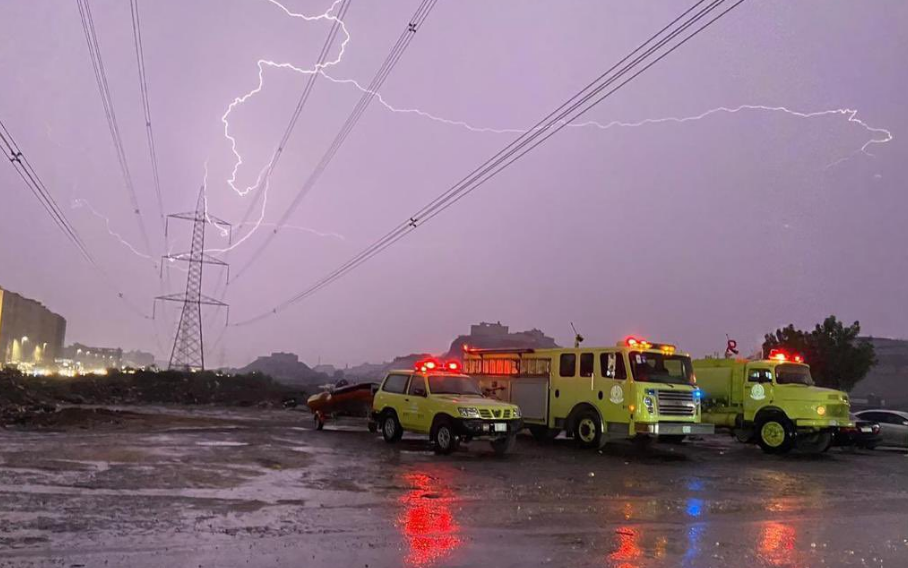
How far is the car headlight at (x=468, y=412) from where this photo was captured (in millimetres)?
16562

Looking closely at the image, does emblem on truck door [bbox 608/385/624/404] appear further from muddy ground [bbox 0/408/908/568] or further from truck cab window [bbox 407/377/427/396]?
truck cab window [bbox 407/377/427/396]

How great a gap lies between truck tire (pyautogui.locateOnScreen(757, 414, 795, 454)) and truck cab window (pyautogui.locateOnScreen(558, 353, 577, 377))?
5.30m

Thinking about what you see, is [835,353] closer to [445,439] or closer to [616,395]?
[616,395]

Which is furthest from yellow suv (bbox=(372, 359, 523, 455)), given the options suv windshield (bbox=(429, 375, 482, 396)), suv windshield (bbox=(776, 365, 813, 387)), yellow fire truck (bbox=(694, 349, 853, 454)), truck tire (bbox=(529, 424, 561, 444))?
suv windshield (bbox=(776, 365, 813, 387))

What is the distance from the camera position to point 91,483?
1060 cm

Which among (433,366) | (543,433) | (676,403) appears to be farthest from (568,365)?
(433,366)

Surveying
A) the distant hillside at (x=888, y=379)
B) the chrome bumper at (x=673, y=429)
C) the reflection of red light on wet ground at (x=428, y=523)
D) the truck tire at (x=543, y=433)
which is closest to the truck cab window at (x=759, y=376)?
the chrome bumper at (x=673, y=429)

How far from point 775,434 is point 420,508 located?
13867mm

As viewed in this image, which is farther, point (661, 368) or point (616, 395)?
point (661, 368)

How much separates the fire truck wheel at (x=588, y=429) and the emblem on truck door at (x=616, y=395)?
0.66m

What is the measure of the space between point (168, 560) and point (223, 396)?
4410 centimetres

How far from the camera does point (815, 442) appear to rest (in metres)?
20.8

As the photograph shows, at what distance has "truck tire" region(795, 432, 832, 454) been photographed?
20.6 m

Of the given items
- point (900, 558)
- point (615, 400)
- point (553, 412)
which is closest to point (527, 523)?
point (900, 558)
